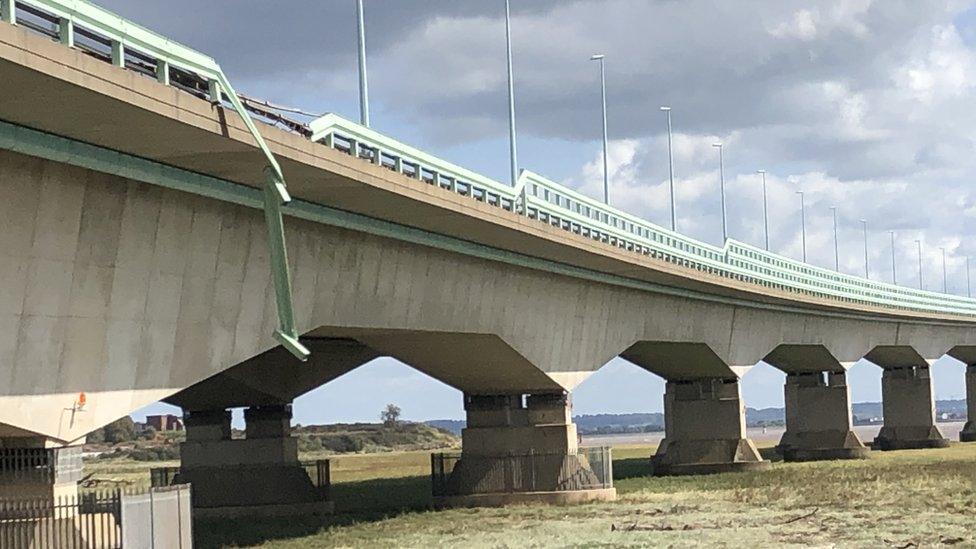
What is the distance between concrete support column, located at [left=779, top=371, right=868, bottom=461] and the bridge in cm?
1381

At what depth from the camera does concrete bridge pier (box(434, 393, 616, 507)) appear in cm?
5566

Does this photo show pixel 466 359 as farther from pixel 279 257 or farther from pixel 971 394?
pixel 971 394

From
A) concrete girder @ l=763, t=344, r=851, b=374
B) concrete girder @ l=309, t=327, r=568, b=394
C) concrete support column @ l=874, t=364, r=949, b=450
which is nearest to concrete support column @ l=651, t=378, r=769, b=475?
concrete girder @ l=763, t=344, r=851, b=374

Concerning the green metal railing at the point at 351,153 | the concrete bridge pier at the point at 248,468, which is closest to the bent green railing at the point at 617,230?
the green metal railing at the point at 351,153

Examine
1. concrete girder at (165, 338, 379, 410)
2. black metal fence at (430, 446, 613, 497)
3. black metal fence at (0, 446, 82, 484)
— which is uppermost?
concrete girder at (165, 338, 379, 410)

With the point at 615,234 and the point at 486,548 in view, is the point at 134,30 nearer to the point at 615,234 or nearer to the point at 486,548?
the point at 486,548

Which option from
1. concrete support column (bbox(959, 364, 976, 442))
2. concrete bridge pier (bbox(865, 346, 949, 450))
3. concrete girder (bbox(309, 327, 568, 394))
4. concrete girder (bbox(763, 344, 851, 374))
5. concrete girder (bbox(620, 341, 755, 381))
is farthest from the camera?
concrete support column (bbox(959, 364, 976, 442))

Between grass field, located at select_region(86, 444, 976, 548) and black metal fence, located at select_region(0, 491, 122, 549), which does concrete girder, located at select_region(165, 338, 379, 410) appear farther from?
black metal fence, located at select_region(0, 491, 122, 549)

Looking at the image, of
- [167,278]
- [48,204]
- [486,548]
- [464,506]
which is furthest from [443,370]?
[48,204]

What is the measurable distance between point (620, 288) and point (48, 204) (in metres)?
36.7

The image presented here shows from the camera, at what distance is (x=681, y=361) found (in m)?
75.9

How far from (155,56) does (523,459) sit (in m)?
31.7

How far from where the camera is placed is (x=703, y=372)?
77750mm

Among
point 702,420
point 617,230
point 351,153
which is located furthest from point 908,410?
point 351,153
